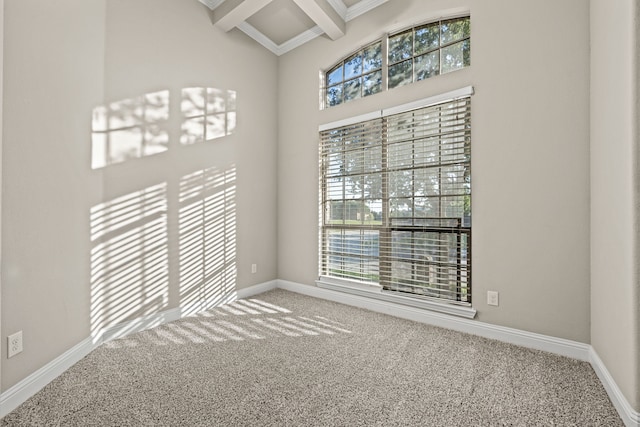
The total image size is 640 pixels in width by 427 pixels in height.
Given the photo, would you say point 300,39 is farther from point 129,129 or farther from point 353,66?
point 129,129

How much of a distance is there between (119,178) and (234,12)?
1.93 m

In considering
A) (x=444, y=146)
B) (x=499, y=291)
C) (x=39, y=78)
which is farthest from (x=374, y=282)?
(x=39, y=78)

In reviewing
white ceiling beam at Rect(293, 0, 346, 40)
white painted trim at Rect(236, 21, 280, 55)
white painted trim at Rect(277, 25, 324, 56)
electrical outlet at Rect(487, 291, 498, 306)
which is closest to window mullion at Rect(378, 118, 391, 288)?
electrical outlet at Rect(487, 291, 498, 306)

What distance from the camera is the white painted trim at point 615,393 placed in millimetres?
1302

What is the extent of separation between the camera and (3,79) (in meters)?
1.43

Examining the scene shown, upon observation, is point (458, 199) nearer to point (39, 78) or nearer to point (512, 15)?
point (512, 15)

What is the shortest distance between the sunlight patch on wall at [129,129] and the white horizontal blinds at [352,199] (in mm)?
1645

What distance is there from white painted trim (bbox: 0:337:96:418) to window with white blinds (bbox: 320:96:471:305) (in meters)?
2.19

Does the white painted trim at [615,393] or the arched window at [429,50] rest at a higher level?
the arched window at [429,50]

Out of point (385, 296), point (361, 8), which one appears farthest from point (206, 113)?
point (385, 296)

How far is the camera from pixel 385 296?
2.85m

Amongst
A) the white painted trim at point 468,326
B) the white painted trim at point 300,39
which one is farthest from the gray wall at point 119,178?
the white painted trim at point 468,326

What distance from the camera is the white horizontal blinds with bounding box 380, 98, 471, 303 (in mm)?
2424

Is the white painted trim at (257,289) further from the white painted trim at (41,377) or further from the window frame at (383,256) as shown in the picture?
the white painted trim at (41,377)
